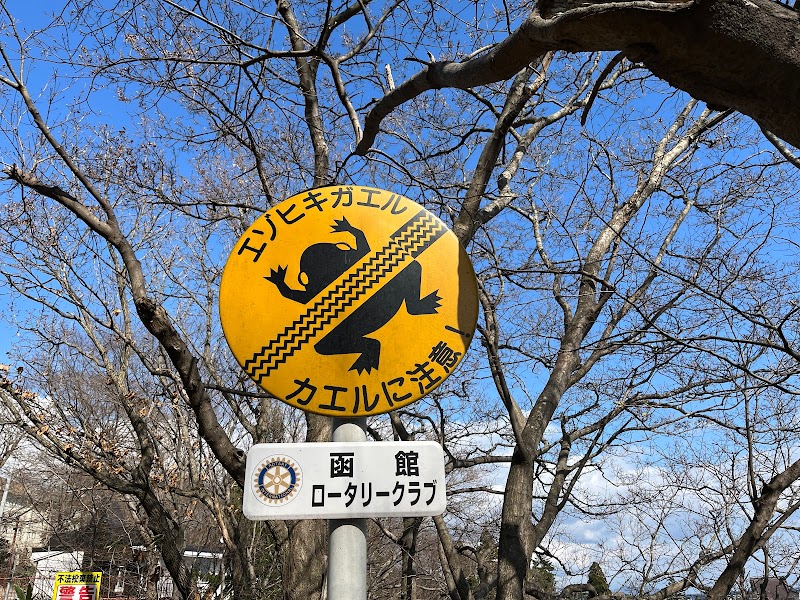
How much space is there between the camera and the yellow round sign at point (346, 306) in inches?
66.4

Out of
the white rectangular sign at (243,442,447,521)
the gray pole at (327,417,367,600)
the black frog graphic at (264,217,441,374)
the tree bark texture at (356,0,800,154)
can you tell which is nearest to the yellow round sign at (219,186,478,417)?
the black frog graphic at (264,217,441,374)

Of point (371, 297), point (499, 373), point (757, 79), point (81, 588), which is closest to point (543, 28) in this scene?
point (757, 79)

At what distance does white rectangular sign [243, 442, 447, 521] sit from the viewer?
1513 millimetres

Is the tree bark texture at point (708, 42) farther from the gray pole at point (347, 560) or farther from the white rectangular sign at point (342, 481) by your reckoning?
the gray pole at point (347, 560)

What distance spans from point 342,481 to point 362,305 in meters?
0.46

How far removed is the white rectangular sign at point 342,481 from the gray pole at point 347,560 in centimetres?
4

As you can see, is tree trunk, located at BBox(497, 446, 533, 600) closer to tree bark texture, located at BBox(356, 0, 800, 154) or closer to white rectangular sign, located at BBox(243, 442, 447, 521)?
tree bark texture, located at BBox(356, 0, 800, 154)

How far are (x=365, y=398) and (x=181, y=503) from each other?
1055cm

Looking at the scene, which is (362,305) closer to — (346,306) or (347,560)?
(346,306)

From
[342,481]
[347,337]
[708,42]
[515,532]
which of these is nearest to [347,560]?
[342,481]

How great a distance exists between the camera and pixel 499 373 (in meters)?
5.96

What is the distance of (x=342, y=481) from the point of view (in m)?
1.53

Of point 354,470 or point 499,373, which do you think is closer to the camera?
point 354,470

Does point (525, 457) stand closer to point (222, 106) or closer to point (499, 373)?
point (499, 373)
